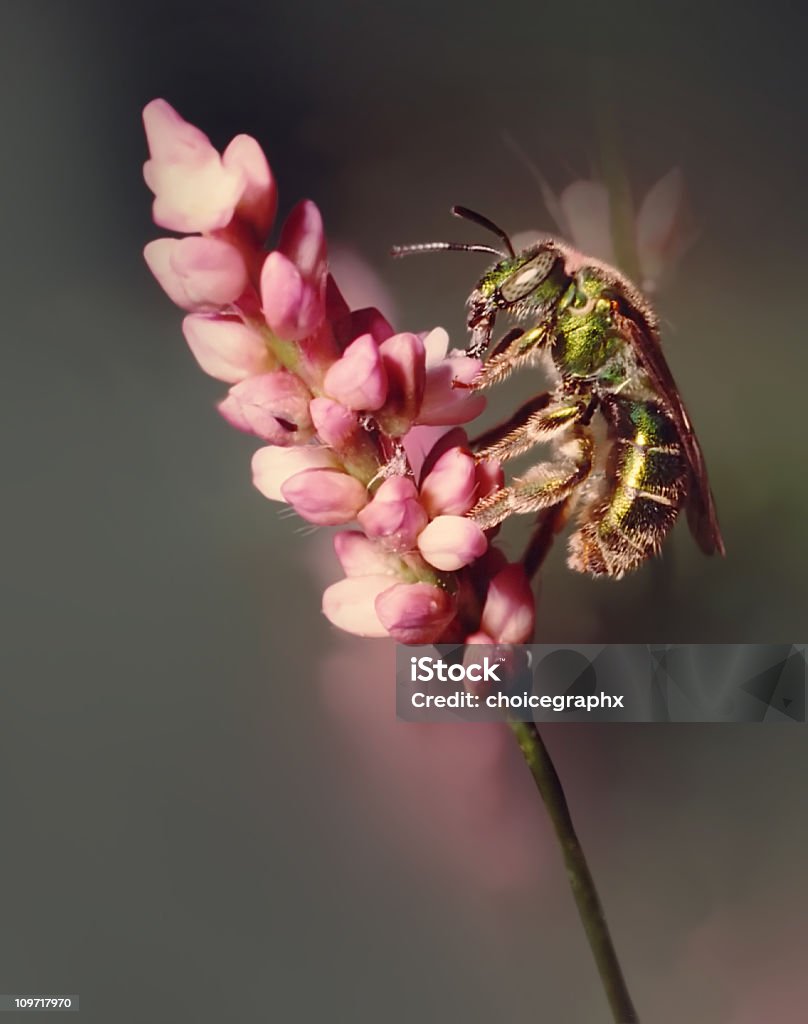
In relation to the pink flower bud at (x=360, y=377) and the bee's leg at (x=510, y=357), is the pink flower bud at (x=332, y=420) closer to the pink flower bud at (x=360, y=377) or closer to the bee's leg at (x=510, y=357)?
the pink flower bud at (x=360, y=377)

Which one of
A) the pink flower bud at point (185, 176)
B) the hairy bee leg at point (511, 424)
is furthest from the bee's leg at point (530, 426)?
the pink flower bud at point (185, 176)

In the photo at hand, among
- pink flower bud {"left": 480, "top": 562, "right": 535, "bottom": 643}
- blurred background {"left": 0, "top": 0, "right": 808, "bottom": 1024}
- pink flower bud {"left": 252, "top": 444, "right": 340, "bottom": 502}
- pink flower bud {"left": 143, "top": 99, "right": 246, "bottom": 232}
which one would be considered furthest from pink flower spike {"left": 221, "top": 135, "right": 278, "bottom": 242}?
blurred background {"left": 0, "top": 0, "right": 808, "bottom": 1024}

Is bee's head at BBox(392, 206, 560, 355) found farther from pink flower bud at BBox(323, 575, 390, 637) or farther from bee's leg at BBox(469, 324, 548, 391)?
pink flower bud at BBox(323, 575, 390, 637)

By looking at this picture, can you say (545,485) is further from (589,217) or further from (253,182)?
(589,217)

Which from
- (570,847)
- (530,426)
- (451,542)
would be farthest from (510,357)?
(570,847)

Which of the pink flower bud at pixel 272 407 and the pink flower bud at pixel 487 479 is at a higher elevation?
the pink flower bud at pixel 272 407
